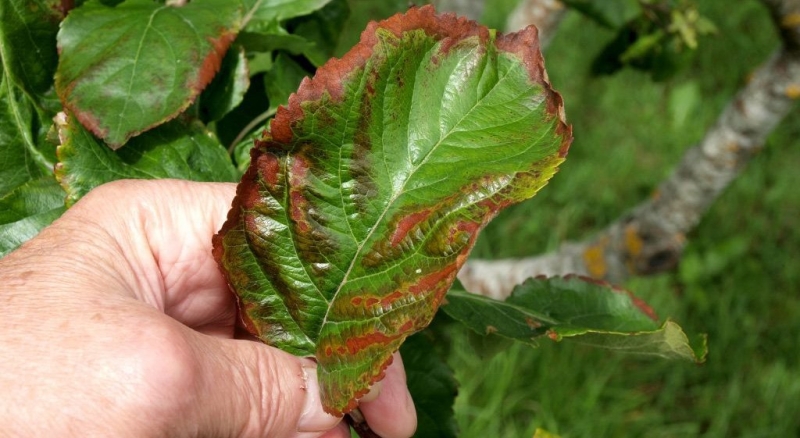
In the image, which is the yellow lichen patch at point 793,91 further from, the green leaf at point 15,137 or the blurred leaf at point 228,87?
the green leaf at point 15,137

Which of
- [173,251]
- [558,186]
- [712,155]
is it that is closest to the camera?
[173,251]

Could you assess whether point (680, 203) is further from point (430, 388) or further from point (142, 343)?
point (142, 343)

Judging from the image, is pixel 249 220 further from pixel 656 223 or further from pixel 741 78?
pixel 741 78

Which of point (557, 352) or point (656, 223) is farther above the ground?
point (656, 223)

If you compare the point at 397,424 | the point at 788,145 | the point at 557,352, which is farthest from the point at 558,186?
the point at 397,424

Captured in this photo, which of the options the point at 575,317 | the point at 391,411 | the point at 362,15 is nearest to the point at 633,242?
the point at 575,317

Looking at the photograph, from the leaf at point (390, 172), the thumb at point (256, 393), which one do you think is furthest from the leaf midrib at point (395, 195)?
the thumb at point (256, 393)

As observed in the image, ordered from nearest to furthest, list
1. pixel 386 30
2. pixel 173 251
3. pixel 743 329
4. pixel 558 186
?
pixel 386 30 → pixel 173 251 → pixel 743 329 → pixel 558 186
